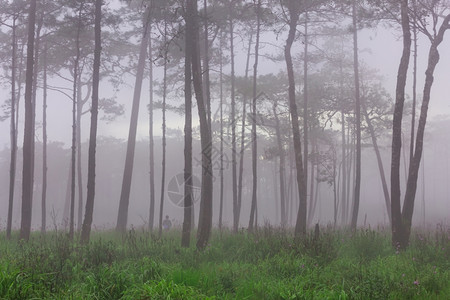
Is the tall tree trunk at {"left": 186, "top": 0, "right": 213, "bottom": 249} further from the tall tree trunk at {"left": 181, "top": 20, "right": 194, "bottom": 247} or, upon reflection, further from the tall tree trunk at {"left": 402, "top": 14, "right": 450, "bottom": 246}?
the tall tree trunk at {"left": 402, "top": 14, "right": 450, "bottom": 246}

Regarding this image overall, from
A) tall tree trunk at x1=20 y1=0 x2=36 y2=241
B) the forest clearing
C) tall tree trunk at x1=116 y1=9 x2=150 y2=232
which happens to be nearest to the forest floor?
the forest clearing

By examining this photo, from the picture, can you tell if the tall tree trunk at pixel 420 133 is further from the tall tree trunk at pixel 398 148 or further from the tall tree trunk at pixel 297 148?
the tall tree trunk at pixel 297 148

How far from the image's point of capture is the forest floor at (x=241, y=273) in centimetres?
479

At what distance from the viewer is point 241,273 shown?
6.10 meters

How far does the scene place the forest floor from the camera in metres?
4.79

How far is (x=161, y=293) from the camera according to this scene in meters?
4.57

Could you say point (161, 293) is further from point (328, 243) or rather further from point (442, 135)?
point (442, 135)

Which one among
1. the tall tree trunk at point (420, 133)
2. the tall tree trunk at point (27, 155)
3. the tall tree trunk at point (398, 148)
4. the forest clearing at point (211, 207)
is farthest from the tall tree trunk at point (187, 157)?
the tall tree trunk at point (420, 133)

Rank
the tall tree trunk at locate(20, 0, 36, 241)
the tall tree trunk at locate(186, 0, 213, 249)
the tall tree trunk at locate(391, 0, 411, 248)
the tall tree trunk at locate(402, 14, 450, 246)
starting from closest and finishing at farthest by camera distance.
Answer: the tall tree trunk at locate(391, 0, 411, 248) < the tall tree trunk at locate(186, 0, 213, 249) < the tall tree trunk at locate(402, 14, 450, 246) < the tall tree trunk at locate(20, 0, 36, 241)

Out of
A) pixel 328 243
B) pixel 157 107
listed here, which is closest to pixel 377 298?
pixel 328 243

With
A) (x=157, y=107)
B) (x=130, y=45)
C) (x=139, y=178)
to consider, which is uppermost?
(x=130, y=45)

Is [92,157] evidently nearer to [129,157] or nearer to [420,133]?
[129,157]

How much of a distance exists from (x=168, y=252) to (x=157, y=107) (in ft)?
42.1

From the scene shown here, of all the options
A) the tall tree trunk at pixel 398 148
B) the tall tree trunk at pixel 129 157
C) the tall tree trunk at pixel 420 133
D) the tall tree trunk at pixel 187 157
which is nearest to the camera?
the tall tree trunk at pixel 398 148
